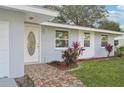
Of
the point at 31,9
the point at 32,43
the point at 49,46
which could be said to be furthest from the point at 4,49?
the point at 49,46

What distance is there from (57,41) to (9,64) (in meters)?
7.51

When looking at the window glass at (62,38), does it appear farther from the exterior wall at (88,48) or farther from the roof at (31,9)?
the roof at (31,9)

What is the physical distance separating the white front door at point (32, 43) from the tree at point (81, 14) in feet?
67.9

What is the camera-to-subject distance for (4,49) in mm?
7750

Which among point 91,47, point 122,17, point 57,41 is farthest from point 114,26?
point 57,41

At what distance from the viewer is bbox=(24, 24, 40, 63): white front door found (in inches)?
505

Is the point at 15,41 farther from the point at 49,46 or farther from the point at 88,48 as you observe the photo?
the point at 88,48

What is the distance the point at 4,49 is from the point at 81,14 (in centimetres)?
3014

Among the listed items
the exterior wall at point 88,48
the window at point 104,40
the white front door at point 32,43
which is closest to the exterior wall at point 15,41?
the white front door at point 32,43

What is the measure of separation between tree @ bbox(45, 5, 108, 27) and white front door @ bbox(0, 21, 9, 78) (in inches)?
1034

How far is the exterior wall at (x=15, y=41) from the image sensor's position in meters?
7.83

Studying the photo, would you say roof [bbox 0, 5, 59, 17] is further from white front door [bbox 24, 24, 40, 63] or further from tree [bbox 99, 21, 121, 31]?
tree [bbox 99, 21, 121, 31]
